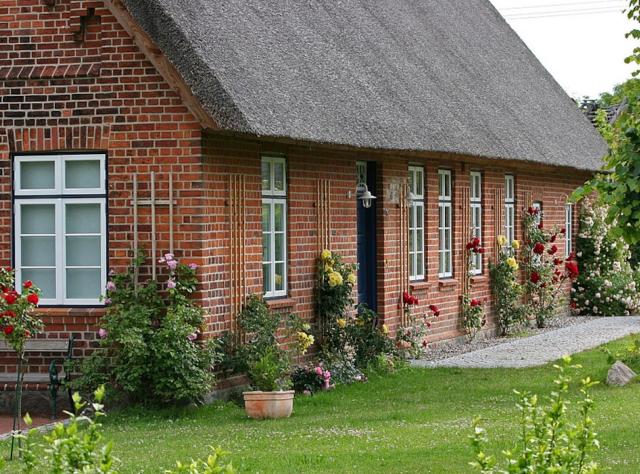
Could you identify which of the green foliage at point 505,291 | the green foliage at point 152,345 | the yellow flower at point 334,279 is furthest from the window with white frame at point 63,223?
the green foliage at point 505,291

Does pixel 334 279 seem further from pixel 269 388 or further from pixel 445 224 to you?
pixel 445 224

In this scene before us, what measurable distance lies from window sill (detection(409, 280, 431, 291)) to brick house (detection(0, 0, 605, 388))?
944 mm

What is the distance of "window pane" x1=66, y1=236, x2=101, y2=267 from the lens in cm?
1313

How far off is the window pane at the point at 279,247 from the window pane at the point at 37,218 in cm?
263

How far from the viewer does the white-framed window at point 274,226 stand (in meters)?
14.3

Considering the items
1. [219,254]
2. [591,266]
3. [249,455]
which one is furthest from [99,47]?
[591,266]

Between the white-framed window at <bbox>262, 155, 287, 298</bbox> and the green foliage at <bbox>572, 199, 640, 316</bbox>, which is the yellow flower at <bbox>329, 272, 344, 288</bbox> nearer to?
the white-framed window at <bbox>262, 155, 287, 298</bbox>

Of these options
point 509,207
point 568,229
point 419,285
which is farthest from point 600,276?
point 419,285

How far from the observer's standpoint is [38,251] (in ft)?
43.7

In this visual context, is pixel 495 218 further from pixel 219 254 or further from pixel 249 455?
pixel 249 455

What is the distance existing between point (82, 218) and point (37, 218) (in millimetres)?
473

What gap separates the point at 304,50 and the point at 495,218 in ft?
24.5

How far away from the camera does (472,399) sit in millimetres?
13375

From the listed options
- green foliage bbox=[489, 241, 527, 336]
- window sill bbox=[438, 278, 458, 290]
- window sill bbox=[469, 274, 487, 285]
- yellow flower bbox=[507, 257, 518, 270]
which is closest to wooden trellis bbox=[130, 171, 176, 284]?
window sill bbox=[438, 278, 458, 290]
